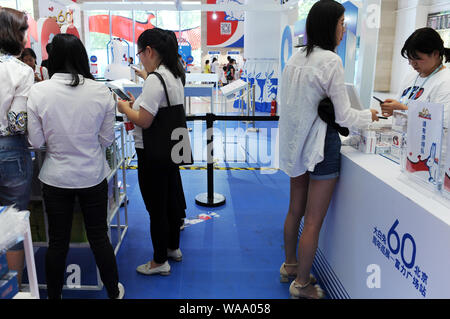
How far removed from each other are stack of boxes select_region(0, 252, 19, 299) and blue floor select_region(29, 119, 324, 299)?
142 cm

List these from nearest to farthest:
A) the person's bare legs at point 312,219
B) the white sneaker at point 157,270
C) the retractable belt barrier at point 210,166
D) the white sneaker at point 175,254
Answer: the person's bare legs at point 312,219, the white sneaker at point 157,270, the white sneaker at point 175,254, the retractable belt barrier at point 210,166

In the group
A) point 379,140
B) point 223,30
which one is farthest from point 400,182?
point 223,30

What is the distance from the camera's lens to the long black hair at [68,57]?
1.73 m

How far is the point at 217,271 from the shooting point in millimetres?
2627

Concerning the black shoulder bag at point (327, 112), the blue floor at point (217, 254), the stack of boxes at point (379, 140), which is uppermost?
the black shoulder bag at point (327, 112)

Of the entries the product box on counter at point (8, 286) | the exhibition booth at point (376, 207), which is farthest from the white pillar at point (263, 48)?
the product box on counter at point (8, 286)

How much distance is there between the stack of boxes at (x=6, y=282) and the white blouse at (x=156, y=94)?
125 cm

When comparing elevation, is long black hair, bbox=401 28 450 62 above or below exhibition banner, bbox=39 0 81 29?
below

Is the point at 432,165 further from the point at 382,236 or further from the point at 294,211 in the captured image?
the point at 294,211

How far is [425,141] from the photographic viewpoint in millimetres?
1439

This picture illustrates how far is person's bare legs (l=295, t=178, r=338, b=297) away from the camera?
208 cm

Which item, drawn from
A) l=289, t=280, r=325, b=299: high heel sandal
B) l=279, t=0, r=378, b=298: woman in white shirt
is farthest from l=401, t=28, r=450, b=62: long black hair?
l=289, t=280, r=325, b=299: high heel sandal

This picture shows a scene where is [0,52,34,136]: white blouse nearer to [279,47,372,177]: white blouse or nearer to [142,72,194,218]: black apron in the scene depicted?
[142,72,194,218]: black apron

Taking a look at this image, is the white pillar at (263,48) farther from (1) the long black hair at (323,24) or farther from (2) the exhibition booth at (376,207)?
(1) the long black hair at (323,24)
